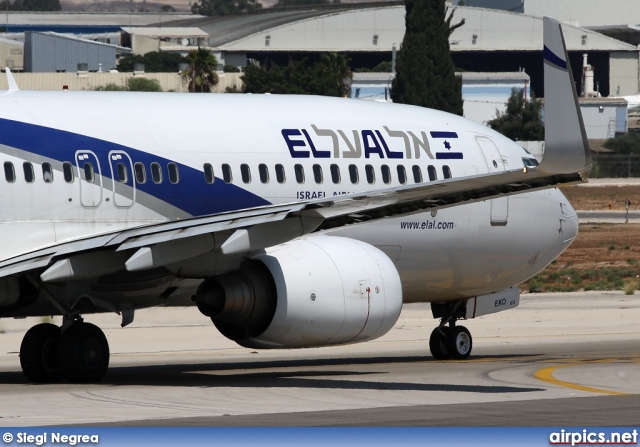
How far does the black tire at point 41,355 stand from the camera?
→ 2116cm

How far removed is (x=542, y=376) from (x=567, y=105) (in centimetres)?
642

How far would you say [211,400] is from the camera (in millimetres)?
18391

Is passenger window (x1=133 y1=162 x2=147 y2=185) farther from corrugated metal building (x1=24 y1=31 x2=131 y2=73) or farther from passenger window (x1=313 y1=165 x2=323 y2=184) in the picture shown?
corrugated metal building (x1=24 y1=31 x2=131 y2=73)

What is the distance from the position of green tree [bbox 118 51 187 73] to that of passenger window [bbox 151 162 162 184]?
359ft

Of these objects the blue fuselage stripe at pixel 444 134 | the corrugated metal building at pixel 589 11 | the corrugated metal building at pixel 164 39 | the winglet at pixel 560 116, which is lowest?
the blue fuselage stripe at pixel 444 134

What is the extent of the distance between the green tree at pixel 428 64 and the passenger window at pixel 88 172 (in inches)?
3355

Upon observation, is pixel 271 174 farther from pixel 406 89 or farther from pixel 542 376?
pixel 406 89

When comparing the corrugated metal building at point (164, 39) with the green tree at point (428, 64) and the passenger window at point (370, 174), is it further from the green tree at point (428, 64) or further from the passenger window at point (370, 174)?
the passenger window at point (370, 174)

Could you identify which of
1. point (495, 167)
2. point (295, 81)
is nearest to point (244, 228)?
point (495, 167)

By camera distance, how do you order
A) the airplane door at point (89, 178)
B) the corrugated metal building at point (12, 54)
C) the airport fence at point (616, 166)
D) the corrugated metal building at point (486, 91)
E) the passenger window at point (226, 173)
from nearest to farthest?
the airplane door at point (89, 178), the passenger window at point (226, 173), the airport fence at point (616, 166), the corrugated metal building at point (12, 54), the corrugated metal building at point (486, 91)

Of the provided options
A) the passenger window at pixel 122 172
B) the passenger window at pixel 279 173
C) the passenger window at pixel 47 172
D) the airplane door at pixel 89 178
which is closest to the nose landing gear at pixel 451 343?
the passenger window at pixel 279 173

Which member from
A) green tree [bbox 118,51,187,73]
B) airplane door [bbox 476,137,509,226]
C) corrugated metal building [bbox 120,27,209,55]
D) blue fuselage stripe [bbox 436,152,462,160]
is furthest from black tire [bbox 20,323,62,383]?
corrugated metal building [bbox 120,27,209,55]

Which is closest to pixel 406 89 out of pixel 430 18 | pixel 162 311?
pixel 430 18

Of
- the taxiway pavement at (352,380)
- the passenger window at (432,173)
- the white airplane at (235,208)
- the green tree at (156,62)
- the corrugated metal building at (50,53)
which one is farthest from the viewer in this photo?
the green tree at (156,62)
